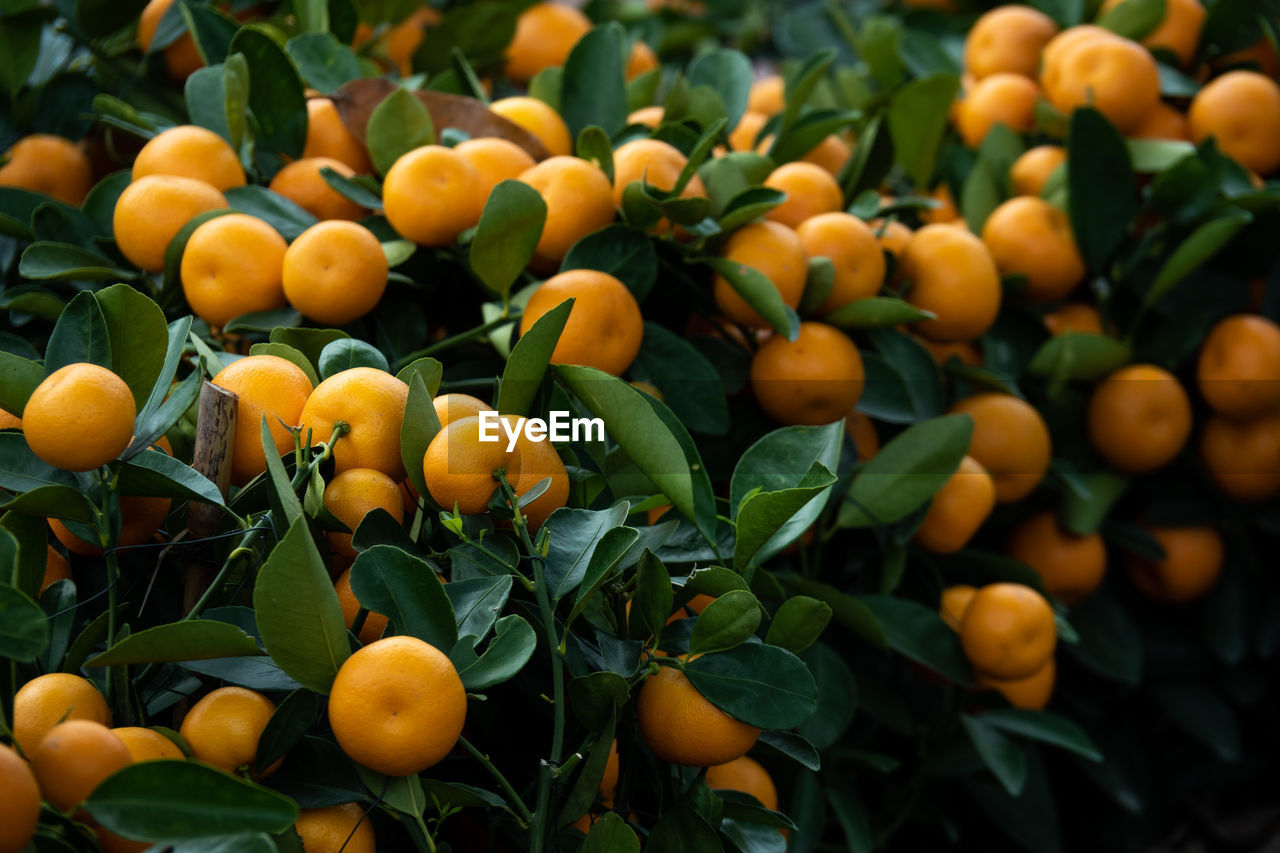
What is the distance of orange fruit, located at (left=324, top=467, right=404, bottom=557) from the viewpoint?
556mm

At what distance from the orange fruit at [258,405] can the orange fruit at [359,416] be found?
2 centimetres

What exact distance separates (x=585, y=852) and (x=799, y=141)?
0.79 metres

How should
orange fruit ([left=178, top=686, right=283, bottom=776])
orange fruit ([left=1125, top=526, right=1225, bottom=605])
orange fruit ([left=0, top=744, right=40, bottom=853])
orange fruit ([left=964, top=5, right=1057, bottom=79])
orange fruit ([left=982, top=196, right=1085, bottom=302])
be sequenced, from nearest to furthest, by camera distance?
1. orange fruit ([left=0, top=744, right=40, bottom=853])
2. orange fruit ([left=178, top=686, right=283, bottom=776])
3. orange fruit ([left=982, top=196, right=1085, bottom=302])
4. orange fruit ([left=1125, top=526, right=1225, bottom=605])
5. orange fruit ([left=964, top=5, right=1057, bottom=79])

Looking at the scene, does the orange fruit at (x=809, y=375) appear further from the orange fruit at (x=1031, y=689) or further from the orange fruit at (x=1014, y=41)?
the orange fruit at (x=1014, y=41)

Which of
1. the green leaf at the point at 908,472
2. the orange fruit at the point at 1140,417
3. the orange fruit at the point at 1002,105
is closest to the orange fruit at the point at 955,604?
the green leaf at the point at 908,472

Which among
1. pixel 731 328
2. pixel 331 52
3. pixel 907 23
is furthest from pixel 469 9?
pixel 907 23

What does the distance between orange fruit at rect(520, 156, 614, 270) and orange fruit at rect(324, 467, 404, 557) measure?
1.00 feet

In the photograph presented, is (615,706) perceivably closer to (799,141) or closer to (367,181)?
(367,181)

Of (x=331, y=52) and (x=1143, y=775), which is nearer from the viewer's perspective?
(x=331, y=52)

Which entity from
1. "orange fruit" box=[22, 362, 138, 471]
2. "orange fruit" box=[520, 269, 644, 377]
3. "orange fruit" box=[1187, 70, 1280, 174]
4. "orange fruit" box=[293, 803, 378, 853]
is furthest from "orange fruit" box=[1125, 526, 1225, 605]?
"orange fruit" box=[22, 362, 138, 471]

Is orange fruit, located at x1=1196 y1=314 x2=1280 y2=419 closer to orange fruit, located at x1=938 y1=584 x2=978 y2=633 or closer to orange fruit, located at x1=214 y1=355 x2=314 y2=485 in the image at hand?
orange fruit, located at x1=938 y1=584 x2=978 y2=633

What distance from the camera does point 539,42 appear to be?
52.8 inches

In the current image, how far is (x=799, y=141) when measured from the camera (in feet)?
3.49

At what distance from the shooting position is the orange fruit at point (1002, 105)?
4.23ft
